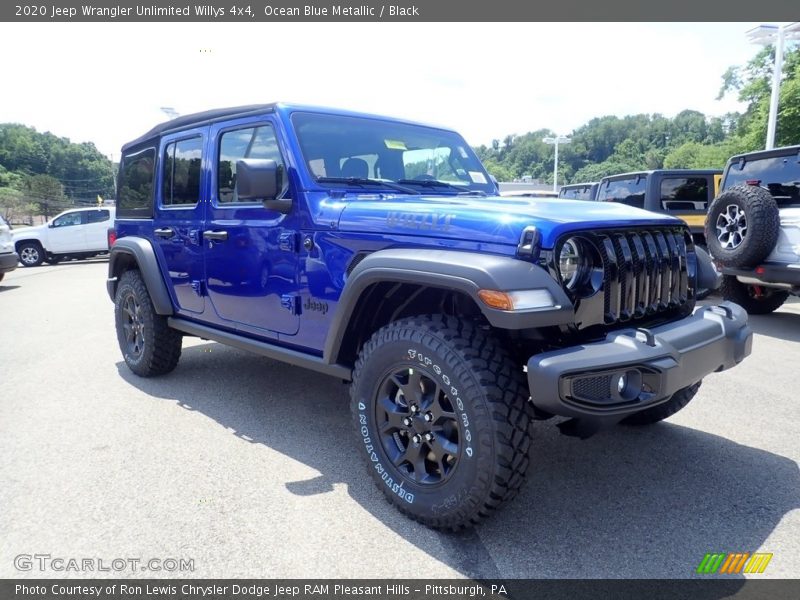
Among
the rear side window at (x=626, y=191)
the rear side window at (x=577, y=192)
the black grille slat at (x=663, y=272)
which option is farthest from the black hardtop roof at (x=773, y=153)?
the rear side window at (x=577, y=192)

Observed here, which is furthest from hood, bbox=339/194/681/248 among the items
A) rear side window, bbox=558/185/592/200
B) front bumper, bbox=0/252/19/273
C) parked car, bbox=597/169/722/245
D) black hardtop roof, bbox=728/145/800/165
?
rear side window, bbox=558/185/592/200

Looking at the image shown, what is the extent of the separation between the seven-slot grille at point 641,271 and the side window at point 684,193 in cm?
748

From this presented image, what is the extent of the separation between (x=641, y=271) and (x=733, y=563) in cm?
126

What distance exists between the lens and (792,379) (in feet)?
15.5

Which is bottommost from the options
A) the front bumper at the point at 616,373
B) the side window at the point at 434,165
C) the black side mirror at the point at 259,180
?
the front bumper at the point at 616,373

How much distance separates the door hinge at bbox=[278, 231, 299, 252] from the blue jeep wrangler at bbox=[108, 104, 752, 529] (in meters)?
0.01

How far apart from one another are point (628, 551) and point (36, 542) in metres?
2.53

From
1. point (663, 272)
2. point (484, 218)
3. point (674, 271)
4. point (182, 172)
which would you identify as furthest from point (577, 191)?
point (484, 218)

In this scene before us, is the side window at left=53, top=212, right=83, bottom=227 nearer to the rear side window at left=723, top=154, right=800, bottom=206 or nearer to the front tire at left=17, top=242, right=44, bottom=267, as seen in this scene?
the front tire at left=17, top=242, right=44, bottom=267

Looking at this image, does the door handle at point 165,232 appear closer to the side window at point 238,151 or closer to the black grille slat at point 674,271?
the side window at point 238,151

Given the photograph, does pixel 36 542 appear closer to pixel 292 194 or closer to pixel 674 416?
pixel 292 194

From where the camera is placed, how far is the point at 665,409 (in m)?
3.45

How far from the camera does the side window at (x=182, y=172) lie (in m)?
4.12

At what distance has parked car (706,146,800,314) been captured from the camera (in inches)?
240
